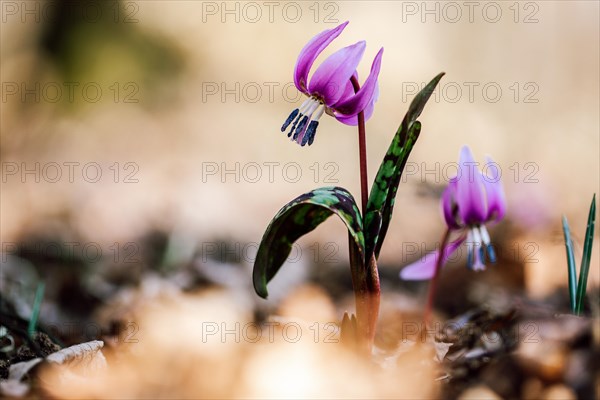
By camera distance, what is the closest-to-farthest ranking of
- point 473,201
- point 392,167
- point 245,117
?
point 392,167, point 473,201, point 245,117

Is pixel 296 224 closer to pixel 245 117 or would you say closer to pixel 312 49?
pixel 312 49

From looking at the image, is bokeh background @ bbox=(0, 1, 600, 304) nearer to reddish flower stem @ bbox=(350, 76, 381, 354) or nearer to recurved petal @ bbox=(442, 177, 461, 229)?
recurved petal @ bbox=(442, 177, 461, 229)

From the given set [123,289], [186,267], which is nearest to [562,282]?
[186,267]

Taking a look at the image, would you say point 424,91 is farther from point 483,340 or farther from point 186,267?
point 186,267

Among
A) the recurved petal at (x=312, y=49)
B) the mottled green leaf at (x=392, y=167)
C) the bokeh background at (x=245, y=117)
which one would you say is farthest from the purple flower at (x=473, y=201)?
the bokeh background at (x=245, y=117)

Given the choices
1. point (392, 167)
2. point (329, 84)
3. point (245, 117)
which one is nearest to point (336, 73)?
point (329, 84)

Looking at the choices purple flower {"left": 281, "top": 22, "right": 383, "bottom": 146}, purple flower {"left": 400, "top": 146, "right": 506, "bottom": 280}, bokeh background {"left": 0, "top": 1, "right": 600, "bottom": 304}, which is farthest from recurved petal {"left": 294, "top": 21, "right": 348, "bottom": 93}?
bokeh background {"left": 0, "top": 1, "right": 600, "bottom": 304}
